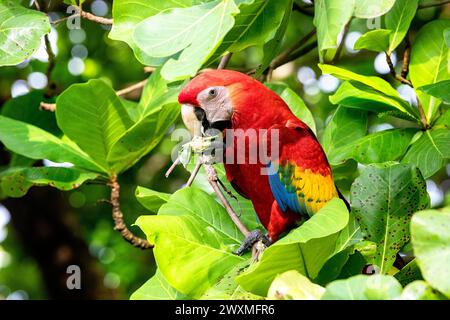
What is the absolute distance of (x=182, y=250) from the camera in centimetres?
119

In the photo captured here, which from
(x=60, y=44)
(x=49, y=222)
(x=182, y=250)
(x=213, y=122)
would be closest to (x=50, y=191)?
(x=49, y=222)

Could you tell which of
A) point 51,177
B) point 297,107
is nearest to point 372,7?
point 297,107

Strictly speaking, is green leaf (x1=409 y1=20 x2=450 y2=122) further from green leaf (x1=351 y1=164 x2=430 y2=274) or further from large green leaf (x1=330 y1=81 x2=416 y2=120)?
green leaf (x1=351 y1=164 x2=430 y2=274)

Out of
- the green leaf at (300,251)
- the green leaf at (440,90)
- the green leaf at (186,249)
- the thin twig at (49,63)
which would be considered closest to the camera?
the green leaf at (300,251)

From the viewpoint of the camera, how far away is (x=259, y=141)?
1.54m

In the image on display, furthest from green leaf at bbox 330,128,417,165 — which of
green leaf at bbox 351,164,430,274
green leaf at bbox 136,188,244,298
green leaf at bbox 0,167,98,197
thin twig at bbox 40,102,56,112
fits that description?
thin twig at bbox 40,102,56,112

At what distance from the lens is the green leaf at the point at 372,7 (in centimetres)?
112

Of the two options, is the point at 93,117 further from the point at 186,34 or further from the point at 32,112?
the point at 186,34

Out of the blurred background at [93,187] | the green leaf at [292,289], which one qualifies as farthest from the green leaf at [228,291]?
the blurred background at [93,187]

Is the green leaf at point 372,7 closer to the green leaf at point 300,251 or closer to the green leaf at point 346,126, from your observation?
the green leaf at point 300,251

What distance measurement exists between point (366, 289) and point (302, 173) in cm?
63

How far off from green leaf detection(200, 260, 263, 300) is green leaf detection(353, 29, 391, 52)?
55 centimetres

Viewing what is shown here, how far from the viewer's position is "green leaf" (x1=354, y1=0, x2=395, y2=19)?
3.67 feet

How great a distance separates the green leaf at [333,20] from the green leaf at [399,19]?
34 cm
